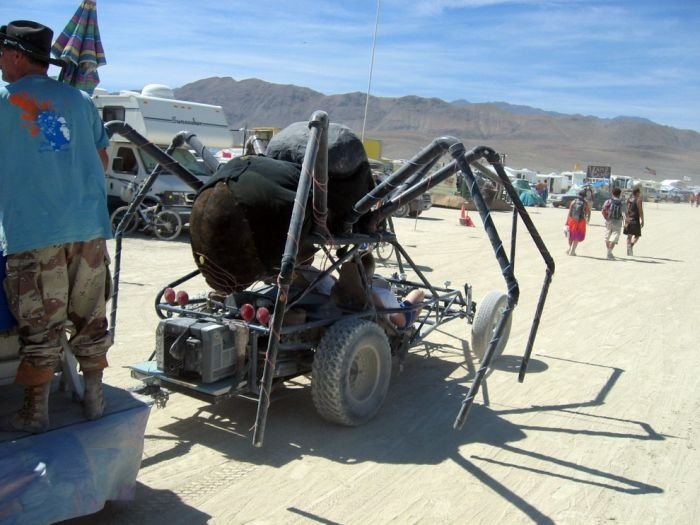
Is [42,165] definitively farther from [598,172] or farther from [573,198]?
[598,172]

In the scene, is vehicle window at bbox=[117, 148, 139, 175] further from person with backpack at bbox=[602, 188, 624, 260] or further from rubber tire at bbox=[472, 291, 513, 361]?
person with backpack at bbox=[602, 188, 624, 260]

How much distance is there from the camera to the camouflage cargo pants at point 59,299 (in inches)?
125

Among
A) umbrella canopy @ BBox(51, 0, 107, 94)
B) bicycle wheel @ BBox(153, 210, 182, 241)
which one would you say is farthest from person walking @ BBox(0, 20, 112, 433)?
bicycle wheel @ BBox(153, 210, 182, 241)

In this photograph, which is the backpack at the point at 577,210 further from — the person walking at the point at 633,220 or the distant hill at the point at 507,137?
the distant hill at the point at 507,137

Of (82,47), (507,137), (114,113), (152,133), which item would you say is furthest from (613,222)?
(507,137)

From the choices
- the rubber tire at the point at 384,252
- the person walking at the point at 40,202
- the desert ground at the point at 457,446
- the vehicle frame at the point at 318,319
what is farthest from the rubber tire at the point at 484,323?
the rubber tire at the point at 384,252

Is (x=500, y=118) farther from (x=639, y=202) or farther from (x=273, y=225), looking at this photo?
(x=273, y=225)

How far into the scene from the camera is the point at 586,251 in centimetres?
1869

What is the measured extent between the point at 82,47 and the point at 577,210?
49.5 feet

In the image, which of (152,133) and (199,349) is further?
(152,133)

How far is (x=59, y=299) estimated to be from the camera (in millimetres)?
3275

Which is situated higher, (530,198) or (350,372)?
(530,198)

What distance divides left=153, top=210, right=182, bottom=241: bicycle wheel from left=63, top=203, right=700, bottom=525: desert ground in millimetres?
6272

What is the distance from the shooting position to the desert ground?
4.08 metres
